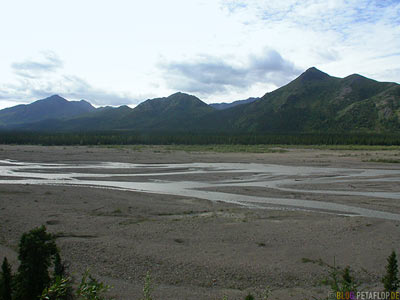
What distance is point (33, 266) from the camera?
8.17m

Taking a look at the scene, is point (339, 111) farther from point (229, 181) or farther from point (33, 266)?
point (33, 266)

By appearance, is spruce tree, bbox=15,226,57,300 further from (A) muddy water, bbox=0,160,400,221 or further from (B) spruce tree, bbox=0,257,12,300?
(A) muddy water, bbox=0,160,400,221

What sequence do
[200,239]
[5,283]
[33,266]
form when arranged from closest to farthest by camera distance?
[5,283]
[33,266]
[200,239]

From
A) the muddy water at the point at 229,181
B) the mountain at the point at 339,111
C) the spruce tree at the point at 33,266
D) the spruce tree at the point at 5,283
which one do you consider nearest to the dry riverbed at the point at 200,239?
the muddy water at the point at 229,181

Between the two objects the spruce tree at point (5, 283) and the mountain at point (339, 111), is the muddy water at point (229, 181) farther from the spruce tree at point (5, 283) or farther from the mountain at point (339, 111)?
the mountain at point (339, 111)

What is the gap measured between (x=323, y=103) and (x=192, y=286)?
190285mm

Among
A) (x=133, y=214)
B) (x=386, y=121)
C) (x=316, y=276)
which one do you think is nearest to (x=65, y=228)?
(x=133, y=214)

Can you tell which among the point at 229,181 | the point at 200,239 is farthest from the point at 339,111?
the point at 200,239

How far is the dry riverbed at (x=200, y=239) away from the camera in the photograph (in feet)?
32.1

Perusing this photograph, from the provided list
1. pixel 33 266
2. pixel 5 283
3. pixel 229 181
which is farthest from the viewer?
pixel 229 181

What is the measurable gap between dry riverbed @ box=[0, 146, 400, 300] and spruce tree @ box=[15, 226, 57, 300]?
1.67 metres

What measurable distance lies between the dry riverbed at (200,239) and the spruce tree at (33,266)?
5.47ft

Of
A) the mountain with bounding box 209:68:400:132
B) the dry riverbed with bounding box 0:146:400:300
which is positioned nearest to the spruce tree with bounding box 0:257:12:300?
the dry riverbed with bounding box 0:146:400:300

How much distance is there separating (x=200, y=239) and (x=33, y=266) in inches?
260
